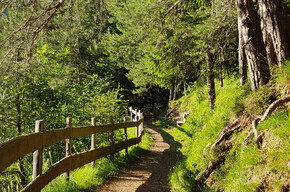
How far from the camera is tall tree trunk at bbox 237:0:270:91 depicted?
18.6ft

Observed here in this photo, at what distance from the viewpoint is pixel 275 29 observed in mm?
5293

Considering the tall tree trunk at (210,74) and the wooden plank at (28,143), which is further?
the tall tree trunk at (210,74)

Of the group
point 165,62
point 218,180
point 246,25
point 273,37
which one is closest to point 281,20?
point 273,37

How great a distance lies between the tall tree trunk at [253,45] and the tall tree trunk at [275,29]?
0.90 ft

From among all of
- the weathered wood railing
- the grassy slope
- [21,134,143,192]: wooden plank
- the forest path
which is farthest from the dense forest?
the forest path

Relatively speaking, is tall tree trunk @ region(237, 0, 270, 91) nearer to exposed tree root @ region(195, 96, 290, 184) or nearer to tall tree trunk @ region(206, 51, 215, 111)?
exposed tree root @ region(195, 96, 290, 184)

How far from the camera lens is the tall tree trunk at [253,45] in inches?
223

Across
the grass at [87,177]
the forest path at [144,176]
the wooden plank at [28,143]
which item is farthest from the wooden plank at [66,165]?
the forest path at [144,176]

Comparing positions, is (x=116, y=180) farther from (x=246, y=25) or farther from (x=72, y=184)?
(x=246, y=25)

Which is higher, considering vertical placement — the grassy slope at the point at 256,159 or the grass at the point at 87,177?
the grassy slope at the point at 256,159

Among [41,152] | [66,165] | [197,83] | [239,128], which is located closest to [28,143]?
[41,152]

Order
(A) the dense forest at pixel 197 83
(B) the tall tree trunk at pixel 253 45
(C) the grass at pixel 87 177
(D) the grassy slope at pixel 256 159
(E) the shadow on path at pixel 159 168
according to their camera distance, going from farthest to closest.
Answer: (E) the shadow on path at pixel 159 168 < (B) the tall tree trunk at pixel 253 45 < (C) the grass at pixel 87 177 < (A) the dense forest at pixel 197 83 < (D) the grassy slope at pixel 256 159

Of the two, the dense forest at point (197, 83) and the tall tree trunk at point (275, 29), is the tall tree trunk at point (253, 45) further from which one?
the tall tree trunk at point (275, 29)

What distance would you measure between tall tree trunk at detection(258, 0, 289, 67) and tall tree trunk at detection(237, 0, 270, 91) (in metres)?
0.27
